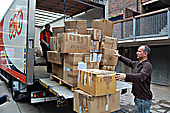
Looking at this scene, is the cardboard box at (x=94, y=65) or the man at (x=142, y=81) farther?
the cardboard box at (x=94, y=65)

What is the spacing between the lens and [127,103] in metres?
5.54

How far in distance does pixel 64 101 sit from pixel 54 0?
12.5 feet

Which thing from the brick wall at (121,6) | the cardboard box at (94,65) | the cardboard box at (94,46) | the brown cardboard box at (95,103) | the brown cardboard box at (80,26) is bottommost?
the brown cardboard box at (95,103)

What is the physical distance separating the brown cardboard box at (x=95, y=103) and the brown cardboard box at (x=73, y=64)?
0.53 meters

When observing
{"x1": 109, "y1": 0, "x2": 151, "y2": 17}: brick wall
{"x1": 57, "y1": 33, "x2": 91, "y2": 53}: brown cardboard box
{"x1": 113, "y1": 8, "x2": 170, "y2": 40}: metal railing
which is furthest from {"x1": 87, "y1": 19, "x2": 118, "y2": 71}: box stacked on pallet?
{"x1": 109, "y1": 0, "x2": 151, "y2": 17}: brick wall

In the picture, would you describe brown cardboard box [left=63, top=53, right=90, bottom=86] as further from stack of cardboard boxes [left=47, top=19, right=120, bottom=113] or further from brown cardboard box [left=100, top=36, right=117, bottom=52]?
brown cardboard box [left=100, top=36, right=117, bottom=52]

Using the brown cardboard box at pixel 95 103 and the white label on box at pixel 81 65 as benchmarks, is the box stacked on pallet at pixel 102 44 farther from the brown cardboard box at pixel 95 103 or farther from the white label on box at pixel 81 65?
the brown cardboard box at pixel 95 103

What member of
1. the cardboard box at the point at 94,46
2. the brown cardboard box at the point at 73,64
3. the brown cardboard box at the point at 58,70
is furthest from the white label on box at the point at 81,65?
the brown cardboard box at the point at 58,70

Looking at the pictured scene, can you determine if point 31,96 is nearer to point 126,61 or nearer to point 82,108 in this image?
point 82,108

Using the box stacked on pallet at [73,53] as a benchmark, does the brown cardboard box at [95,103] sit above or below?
below

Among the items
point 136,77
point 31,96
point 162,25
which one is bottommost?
point 31,96

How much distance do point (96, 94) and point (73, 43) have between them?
1.38 meters

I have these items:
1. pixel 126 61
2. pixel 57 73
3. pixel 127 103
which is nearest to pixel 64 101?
pixel 57 73

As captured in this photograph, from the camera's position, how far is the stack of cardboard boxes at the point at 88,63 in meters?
2.35
